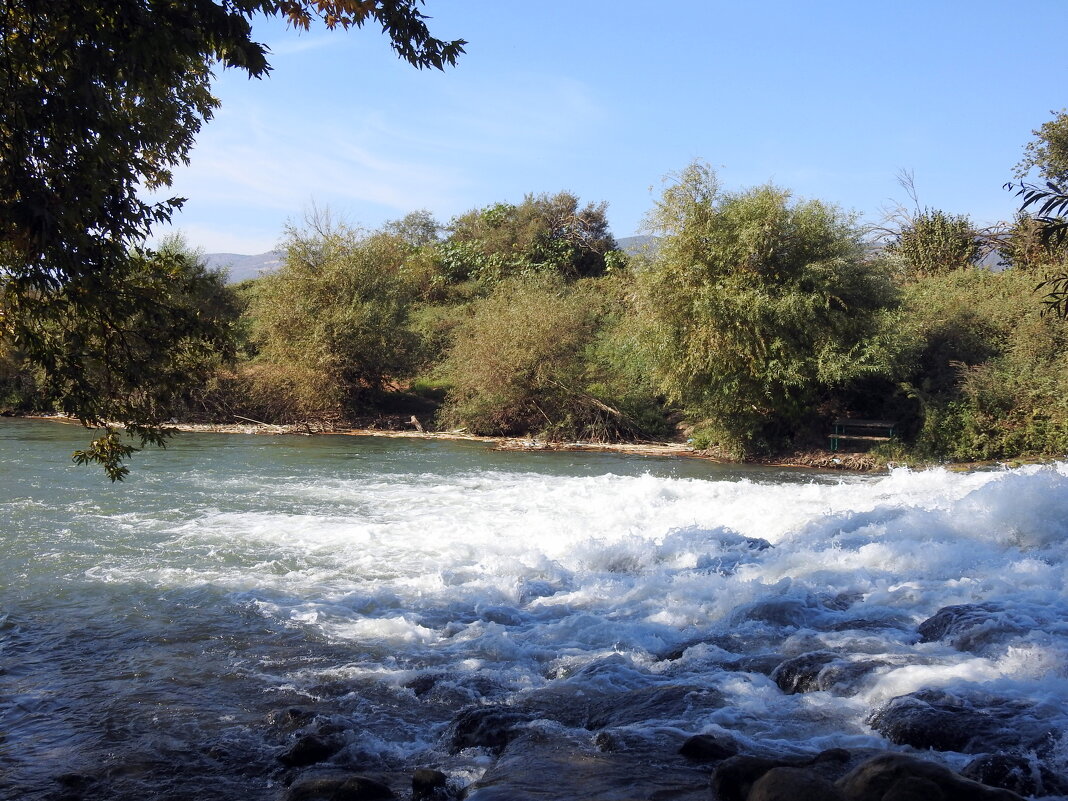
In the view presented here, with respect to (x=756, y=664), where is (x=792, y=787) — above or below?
above

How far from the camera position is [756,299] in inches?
904

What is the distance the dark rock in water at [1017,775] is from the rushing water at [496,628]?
0.15m

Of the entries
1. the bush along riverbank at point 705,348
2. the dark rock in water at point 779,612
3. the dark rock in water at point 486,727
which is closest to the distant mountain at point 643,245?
the bush along riverbank at point 705,348

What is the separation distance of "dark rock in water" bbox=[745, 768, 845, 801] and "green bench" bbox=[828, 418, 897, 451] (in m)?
20.5

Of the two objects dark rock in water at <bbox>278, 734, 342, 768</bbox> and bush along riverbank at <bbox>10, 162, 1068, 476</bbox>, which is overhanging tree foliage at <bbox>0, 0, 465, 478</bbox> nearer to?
dark rock in water at <bbox>278, 734, 342, 768</bbox>

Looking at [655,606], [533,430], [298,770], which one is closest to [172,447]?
[533,430]

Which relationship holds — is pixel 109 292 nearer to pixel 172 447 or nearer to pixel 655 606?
pixel 655 606

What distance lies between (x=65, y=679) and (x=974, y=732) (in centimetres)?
696

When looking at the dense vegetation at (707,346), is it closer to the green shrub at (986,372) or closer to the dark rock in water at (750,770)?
the green shrub at (986,372)

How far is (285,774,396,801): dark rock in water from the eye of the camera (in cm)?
524

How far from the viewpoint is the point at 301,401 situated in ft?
102

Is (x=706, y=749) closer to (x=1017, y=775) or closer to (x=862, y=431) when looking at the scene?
(x=1017, y=775)

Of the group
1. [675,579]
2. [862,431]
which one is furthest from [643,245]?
[675,579]

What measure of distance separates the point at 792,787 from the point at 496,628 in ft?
15.1
